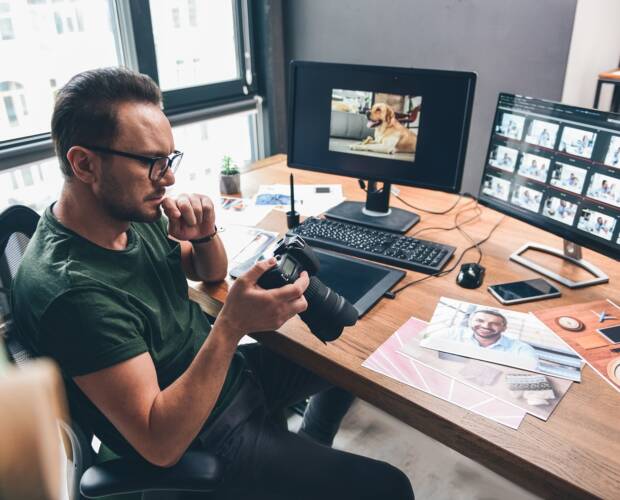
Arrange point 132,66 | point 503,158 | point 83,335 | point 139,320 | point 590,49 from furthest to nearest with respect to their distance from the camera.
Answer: point 132,66
point 590,49
point 503,158
point 139,320
point 83,335

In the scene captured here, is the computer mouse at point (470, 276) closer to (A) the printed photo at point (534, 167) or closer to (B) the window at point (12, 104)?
(A) the printed photo at point (534, 167)

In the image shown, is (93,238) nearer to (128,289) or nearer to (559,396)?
(128,289)

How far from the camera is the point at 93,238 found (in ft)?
3.24

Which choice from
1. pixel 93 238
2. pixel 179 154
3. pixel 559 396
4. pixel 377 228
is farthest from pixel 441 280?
pixel 93 238

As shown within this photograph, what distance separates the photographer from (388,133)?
1539 millimetres

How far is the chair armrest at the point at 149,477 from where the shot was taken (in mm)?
857

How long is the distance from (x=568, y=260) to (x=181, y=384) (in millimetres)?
1035

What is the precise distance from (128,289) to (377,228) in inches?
31.6

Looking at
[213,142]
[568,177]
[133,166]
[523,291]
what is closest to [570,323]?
[523,291]

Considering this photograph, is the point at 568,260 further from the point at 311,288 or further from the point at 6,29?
the point at 6,29

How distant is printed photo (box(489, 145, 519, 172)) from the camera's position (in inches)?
54.2

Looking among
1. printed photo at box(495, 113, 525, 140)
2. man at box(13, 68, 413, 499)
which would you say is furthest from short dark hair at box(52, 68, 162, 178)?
printed photo at box(495, 113, 525, 140)

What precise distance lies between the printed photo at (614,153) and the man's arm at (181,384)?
74 centimetres

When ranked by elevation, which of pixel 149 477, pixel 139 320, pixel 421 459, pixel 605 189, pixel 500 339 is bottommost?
pixel 421 459
